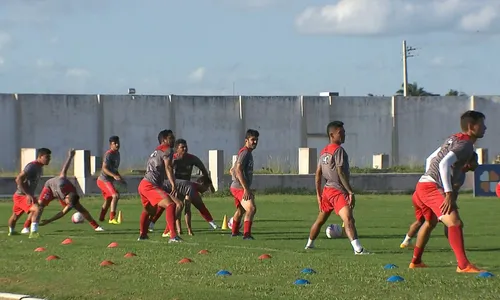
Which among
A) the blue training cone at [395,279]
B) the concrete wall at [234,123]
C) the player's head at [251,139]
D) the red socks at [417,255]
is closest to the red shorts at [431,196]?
the red socks at [417,255]

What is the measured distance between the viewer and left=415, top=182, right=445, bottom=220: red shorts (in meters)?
13.2

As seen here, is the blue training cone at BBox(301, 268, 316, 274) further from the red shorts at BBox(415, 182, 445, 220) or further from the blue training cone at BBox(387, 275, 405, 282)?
the red shorts at BBox(415, 182, 445, 220)

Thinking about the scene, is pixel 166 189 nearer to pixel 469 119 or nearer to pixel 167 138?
pixel 167 138

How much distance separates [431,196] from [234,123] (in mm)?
47361

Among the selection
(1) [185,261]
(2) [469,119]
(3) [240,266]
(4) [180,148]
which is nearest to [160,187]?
(4) [180,148]

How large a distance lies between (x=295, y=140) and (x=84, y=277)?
48.1 meters

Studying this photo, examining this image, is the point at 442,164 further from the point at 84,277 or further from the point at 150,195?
the point at 150,195

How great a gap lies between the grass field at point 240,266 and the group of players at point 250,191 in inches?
15.2

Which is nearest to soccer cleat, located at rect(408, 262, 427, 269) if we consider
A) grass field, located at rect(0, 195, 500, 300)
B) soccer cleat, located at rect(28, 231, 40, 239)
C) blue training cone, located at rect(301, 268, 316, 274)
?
grass field, located at rect(0, 195, 500, 300)

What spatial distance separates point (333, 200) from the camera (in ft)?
53.8

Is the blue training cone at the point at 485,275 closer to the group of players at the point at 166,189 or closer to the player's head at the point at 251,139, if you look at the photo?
the group of players at the point at 166,189

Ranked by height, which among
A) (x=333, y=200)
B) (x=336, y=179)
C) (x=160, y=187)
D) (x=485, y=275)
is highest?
(x=336, y=179)

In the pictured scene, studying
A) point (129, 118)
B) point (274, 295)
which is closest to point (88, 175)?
point (129, 118)

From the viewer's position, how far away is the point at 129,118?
5903 cm
